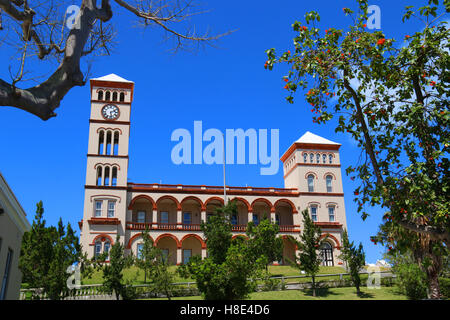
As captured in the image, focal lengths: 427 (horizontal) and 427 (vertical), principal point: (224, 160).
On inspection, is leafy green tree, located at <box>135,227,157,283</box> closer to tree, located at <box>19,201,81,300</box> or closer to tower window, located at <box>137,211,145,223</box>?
tree, located at <box>19,201,81,300</box>

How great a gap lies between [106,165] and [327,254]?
24.7m

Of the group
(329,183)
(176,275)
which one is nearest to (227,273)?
(176,275)

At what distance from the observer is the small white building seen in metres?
12.8

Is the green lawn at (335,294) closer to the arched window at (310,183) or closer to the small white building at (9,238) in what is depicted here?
the small white building at (9,238)

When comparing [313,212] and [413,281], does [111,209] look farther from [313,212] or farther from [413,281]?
[413,281]

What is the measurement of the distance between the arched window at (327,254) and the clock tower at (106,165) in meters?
20.8

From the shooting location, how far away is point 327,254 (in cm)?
4525

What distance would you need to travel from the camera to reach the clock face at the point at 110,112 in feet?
146

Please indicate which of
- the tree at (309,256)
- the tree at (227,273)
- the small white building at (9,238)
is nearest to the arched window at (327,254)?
the tree at (309,256)

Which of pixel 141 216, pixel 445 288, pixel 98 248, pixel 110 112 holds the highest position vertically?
pixel 110 112
